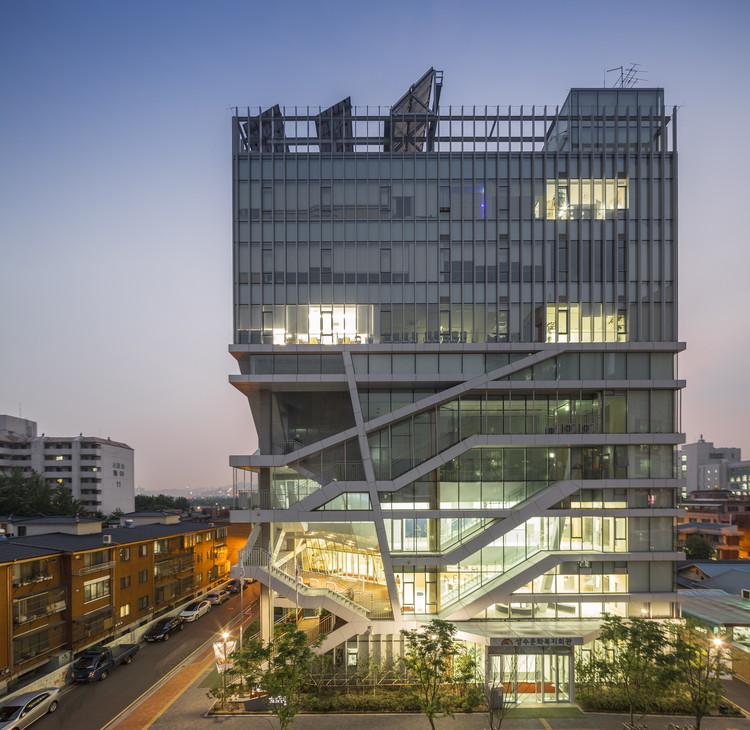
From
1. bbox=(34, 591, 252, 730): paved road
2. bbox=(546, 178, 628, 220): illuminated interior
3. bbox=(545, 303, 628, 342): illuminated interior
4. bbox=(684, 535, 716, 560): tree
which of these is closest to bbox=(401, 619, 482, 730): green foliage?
bbox=(34, 591, 252, 730): paved road

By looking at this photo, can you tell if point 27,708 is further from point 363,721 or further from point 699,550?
point 699,550

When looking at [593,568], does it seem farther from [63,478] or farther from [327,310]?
[63,478]

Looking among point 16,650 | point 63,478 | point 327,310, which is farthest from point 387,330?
point 63,478

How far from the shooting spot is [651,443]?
34844 millimetres

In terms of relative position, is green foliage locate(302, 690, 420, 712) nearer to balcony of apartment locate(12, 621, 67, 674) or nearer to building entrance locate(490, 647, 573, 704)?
building entrance locate(490, 647, 573, 704)

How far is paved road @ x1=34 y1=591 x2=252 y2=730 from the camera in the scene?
28.2 meters

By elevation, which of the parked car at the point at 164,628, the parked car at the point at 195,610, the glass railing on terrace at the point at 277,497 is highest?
the glass railing on terrace at the point at 277,497

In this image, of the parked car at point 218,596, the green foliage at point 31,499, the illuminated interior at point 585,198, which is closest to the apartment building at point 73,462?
the green foliage at point 31,499

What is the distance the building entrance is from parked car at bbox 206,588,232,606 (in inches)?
1319

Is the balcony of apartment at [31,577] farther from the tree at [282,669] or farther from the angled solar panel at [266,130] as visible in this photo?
the angled solar panel at [266,130]

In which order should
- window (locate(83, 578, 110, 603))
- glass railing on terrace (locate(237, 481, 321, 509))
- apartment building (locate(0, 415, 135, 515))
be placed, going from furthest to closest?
apartment building (locate(0, 415, 135, 515))
window (locate(83, 578, 110, 603))
glass railing on terrace (locate(237, 481, 321, 509))

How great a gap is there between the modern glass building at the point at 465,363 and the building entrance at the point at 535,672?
2198 millimetres

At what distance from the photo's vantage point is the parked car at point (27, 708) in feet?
86.2

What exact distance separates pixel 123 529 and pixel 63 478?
254ft
